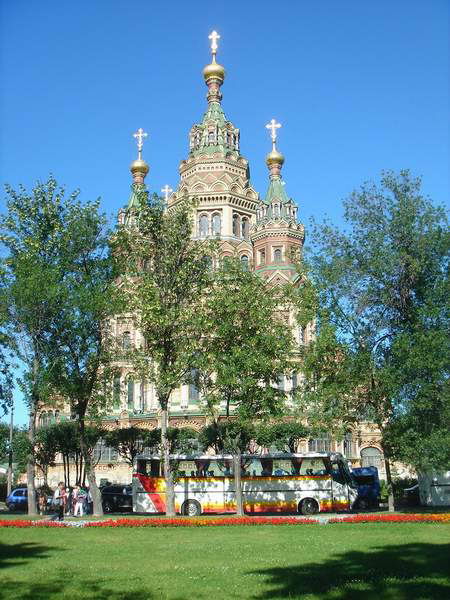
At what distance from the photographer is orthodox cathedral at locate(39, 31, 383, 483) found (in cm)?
6153

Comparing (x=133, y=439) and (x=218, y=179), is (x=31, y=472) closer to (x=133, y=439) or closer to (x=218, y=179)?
(x=133, y=439)

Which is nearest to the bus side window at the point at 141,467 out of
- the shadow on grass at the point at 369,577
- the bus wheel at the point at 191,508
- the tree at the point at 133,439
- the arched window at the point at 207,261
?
the bus wheel at the point at 191,508

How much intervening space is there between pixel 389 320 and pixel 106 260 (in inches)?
574

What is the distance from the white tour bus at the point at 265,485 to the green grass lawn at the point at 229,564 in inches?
472

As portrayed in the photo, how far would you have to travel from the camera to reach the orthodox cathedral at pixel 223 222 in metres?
61.5

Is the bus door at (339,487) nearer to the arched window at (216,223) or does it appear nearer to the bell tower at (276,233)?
the bell tower at (276,233)

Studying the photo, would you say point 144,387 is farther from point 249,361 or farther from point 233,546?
point 233,546

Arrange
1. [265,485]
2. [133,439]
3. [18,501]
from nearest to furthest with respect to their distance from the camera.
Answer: [265,485] < [18,501] < [133,439]

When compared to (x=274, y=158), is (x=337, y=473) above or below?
below

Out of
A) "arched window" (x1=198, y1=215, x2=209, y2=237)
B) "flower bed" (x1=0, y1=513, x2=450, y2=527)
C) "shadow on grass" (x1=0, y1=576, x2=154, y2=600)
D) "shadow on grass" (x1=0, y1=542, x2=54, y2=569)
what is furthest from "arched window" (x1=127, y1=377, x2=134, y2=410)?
"shadow on grass" (x1=0, y1=576, x2=154, y2=600)

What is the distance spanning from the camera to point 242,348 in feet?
110

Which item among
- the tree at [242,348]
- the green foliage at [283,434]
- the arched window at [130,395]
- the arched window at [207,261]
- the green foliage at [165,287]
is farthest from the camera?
the arched window at [130,395]

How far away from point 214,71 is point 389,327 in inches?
1974

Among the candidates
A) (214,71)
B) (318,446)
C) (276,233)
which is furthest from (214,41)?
(318,446)
